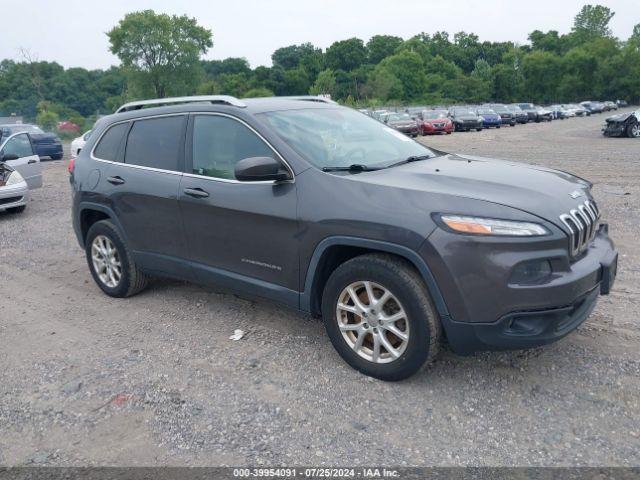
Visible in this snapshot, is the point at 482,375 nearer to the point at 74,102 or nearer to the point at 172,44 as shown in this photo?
the point at 172,44

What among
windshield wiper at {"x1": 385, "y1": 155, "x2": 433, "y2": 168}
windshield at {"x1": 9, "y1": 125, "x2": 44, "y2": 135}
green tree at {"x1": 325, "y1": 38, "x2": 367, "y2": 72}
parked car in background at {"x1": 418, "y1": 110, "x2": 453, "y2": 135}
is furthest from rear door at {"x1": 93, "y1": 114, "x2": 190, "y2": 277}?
green tree at {"x1": 325, "y1": 38, "x2": 367, "y2": 72}

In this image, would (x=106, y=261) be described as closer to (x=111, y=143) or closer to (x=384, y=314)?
(x=111, y=143)

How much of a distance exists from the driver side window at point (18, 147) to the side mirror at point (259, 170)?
10353mm

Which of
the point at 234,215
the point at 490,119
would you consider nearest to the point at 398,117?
the point at 490,119

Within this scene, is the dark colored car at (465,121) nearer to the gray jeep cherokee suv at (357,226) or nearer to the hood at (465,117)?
the hood at (465,117)

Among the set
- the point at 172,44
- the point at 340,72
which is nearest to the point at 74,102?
the point at 172,44

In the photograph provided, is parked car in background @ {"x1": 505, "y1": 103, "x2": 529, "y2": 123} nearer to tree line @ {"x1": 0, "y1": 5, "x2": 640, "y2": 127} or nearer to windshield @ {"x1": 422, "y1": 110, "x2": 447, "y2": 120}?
windshield @ {"x1": 422, "y1": 110, "x2": 447, "y2": 120}

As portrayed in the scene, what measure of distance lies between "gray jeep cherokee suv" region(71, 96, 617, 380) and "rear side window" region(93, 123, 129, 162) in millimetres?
48

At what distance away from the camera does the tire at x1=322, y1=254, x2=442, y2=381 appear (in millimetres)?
3322

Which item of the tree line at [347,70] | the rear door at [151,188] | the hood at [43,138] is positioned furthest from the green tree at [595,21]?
the rear door at [151,188]

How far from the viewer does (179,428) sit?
327cm

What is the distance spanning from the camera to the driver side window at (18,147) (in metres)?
12.2

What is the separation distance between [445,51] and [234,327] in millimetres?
133413

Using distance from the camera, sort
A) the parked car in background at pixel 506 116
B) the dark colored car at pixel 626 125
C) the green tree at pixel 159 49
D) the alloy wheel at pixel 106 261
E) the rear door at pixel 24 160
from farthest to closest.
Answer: the green tree at pixel 159 49
the parked car in background at pixel 506 116
the dark colored car at pixel 626 125
the rear door at pixel 24 160
the alloy wheel at pixel 106 261
